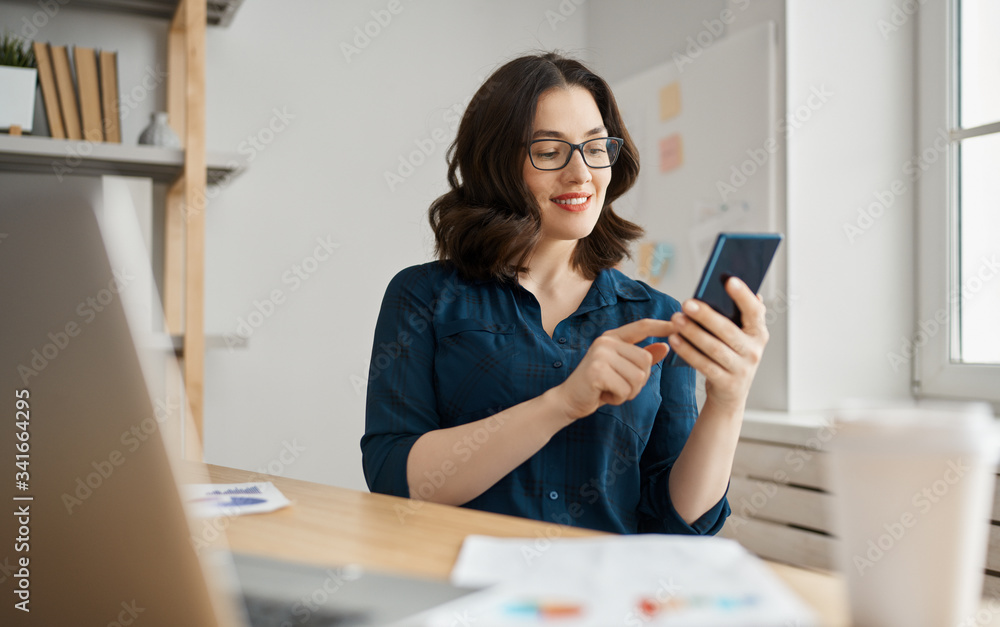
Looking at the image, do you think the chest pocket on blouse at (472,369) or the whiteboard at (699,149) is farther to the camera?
the whiteboard at (699,149)

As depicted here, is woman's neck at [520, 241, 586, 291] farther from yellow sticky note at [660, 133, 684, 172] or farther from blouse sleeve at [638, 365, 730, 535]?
yellow sticky note at [660, 133, 684, 172]

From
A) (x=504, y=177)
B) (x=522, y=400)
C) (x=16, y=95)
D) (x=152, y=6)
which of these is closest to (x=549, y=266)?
(x=504, y=177)

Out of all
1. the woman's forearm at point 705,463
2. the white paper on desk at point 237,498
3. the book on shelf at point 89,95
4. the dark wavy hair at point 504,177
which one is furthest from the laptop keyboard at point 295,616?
the book on shelf at point 89,95

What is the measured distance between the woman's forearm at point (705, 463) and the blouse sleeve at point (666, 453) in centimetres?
3

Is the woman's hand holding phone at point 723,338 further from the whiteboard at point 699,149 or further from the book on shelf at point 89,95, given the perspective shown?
the book on shelf at point 89,95

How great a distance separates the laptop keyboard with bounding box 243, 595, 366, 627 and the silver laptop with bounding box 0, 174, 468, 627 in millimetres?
119

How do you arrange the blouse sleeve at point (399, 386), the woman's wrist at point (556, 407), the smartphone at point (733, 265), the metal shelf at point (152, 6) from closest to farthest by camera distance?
the smartphone at point (733, 265) < the woman's wrist at point (556, 407) < the blouse sleeve at point (399, 386) < the metal shelf at point (152, 6)

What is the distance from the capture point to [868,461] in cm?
41

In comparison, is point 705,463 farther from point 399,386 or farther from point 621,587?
point 621,587

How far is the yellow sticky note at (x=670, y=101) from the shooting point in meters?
2.44

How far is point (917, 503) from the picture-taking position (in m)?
0.40

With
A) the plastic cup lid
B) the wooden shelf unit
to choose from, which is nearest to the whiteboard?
the wooden shelf unit

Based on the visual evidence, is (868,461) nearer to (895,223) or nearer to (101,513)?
(101,513)

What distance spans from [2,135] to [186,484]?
5.89 feet
